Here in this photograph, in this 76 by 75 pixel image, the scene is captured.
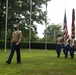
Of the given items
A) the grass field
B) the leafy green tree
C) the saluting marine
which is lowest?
the grass field

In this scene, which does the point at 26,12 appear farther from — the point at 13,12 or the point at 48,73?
the point at 48,73

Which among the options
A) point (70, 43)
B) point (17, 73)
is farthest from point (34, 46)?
point (17, 73)

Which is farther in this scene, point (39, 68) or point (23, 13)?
point (23, 13)

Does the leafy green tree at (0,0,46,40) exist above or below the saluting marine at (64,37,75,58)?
above

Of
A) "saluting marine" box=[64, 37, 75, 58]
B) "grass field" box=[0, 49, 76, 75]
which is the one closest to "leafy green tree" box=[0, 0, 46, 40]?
"saluting marine" box=[64, 37, 75, 58]

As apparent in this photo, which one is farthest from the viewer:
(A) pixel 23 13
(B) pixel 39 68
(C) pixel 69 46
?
(A) pixel 23 13

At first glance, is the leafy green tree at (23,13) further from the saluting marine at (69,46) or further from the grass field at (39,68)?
the grass field at (39,68)

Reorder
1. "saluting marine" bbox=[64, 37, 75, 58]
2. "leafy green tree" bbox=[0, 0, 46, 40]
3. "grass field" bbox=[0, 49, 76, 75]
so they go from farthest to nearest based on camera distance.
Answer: "leafy green tree" bbox=[0, 0, 46, 40]
"saluting marine" bbox=[64, 37, 75, 58]
"grass field" bbox=[0, 49, 76, 75]

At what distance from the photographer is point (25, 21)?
144 feet

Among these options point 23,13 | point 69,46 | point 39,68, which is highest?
point 23,13

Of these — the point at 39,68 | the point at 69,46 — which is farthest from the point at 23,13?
the point at 39,68

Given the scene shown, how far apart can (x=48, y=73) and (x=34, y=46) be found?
4110 cm

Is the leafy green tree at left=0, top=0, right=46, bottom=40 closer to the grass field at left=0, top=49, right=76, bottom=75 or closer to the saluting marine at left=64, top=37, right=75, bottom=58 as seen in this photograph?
the saluting marine at left=64, top=37, right=75, bottom=58

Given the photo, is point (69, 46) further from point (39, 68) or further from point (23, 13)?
point (23, 13)
